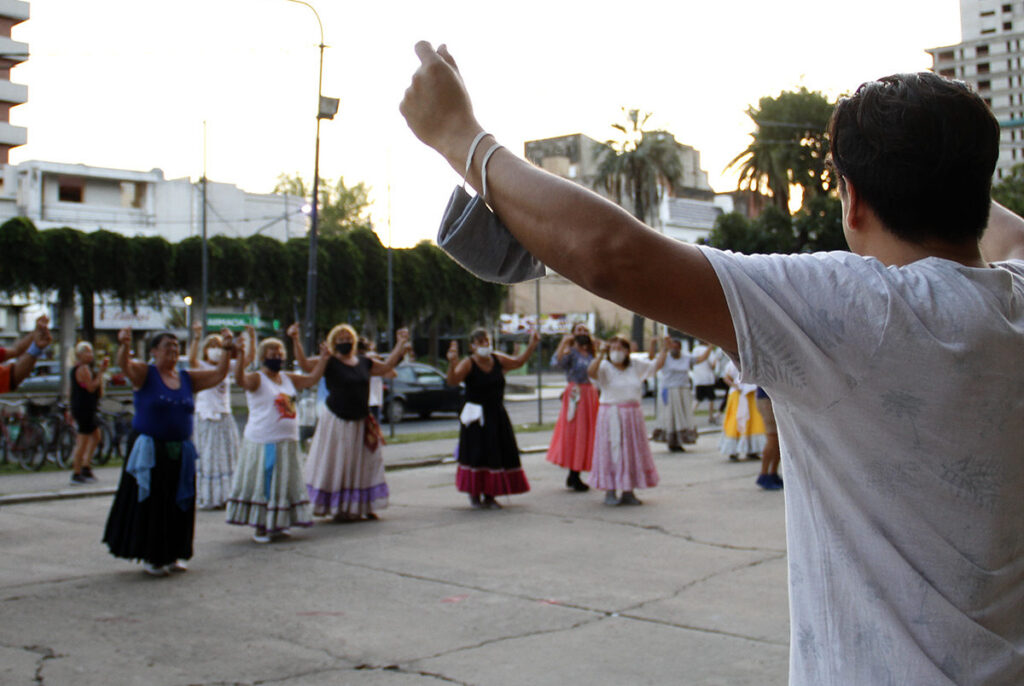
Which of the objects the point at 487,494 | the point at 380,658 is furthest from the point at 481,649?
the point at 487,494

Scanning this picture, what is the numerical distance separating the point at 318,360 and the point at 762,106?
1608 inches

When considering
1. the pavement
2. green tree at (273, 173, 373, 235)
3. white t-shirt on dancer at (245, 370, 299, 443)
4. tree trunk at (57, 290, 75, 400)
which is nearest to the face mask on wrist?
the pavement

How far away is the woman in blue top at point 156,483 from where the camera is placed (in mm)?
7535

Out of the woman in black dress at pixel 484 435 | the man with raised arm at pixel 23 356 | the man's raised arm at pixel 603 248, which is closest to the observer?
the man's raised arm at pixel 603 248

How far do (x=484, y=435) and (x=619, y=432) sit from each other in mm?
1543

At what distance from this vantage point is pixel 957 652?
130 centimetres

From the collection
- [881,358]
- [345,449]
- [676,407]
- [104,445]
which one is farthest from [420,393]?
[881,358]

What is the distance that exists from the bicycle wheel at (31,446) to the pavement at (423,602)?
4.35 metres

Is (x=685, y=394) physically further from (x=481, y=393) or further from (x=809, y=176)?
(x=809, y=176)

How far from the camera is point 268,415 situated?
30.8 ft

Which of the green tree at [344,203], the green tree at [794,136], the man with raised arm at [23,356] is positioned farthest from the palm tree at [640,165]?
the man with raised arm at [23,356]

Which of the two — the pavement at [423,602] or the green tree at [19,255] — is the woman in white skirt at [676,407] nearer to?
the pavement at [423,602]

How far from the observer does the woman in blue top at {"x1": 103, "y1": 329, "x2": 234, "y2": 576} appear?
24.7ft

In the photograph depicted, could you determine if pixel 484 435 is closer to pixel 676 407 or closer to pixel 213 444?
pixel 213 444
